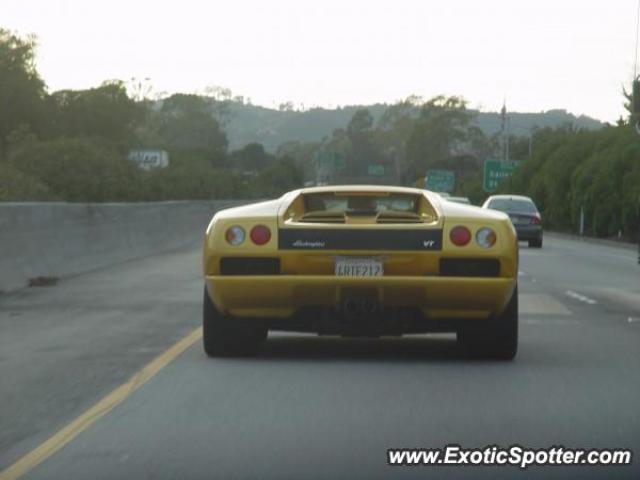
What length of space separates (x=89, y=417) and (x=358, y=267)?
267 centimetres

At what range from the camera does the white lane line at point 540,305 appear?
1634 centimetres

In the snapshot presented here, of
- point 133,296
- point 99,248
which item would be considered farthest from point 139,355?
point 99,248

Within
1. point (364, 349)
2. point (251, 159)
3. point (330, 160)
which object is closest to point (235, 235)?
point (364, 349)

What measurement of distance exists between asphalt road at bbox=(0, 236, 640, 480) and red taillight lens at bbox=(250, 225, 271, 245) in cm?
86

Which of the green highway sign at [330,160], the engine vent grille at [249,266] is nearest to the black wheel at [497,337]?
the engine vent grille at [249,266]

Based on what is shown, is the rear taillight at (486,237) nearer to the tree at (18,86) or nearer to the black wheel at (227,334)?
the black wheel at (227,334)

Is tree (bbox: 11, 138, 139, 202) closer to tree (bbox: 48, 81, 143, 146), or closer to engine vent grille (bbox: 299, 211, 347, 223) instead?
tree (bbox: 48, 81, 143, 146)

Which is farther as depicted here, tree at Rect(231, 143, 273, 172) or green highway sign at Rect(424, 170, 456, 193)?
tree at Rect(231, 143, 273, 172)

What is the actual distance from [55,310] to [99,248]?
9.24m

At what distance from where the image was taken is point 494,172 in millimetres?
97875

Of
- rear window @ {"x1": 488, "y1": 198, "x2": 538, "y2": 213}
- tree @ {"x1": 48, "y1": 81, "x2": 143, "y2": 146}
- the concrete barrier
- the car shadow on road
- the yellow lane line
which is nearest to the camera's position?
the yellow lane line

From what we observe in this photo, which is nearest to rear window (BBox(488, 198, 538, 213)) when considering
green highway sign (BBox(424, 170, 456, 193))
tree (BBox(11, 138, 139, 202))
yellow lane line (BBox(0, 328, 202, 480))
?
tree (BBox(11, 138, 139, 202))

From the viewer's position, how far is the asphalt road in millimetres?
7375

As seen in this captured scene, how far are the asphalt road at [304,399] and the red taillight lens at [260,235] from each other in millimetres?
856
